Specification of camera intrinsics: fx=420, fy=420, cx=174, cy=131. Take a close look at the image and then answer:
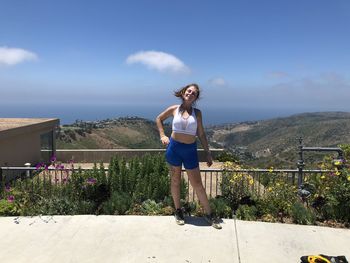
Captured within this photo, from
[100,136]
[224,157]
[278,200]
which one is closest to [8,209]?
[278,200]

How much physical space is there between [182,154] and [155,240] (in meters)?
1.12

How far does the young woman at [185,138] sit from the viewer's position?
5.26 m

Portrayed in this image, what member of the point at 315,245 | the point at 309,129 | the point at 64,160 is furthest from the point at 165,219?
the point at 309,129

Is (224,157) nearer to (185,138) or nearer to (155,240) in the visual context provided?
(185,138)

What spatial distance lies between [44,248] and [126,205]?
5.24ft

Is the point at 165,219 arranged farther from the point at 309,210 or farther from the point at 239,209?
the point at 309,210

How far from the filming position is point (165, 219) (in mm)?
5648

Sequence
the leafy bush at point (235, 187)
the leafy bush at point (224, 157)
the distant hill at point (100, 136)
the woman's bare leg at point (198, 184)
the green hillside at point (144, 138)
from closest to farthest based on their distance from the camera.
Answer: the woman's bare leg at point (198, 184) → the leafy bush at point (235, 187) → the leafy bush at point (224, 157) → the green hillside at point (144, 138) → the distant hill at point (100, 136)

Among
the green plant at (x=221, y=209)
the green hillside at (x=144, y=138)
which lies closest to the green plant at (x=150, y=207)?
the green plant at (x=221, y=209)

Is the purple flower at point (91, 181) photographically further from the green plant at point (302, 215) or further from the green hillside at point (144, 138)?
the green hillside at point (144, 138)

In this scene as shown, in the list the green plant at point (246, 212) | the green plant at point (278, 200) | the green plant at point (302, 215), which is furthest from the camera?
the green plant at point (278, 200)

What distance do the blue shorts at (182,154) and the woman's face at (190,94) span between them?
1.83ft

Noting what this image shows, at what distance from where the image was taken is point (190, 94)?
206 inches

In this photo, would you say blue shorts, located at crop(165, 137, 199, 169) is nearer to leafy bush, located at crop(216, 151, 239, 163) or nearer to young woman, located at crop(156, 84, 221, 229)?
young woman, located at crop(156, 84, 221, 229)
